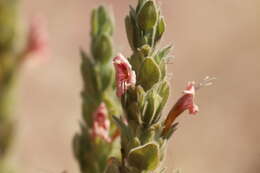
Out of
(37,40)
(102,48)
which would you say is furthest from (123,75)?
(37,40)

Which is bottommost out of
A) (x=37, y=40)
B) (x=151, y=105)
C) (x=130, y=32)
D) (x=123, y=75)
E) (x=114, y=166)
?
(x=114, y=166)

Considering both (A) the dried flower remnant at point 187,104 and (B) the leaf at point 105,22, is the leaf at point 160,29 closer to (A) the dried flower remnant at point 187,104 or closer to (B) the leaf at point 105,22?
(A) the dried flower remnant at point 187,104

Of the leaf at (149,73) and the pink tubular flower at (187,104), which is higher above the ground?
the leaf at (149,73)

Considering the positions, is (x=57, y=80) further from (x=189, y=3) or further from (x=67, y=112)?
(x=189, y=3)

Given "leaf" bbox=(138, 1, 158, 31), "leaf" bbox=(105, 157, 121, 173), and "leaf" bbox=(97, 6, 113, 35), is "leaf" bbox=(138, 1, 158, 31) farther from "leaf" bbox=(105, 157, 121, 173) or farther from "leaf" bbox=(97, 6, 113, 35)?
"leaf" bbox=(97, 6, 113, 35)

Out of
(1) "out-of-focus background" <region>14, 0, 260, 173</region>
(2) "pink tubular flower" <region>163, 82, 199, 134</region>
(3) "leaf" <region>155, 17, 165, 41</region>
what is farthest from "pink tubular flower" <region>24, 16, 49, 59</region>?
(1) "out-of-focus background" <region>14, 0, 260, 173</region>

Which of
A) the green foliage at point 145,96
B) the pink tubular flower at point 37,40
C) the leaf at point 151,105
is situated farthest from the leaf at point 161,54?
the pink tubular flower at point 37,40

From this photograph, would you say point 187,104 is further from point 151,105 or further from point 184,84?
point 184,84
